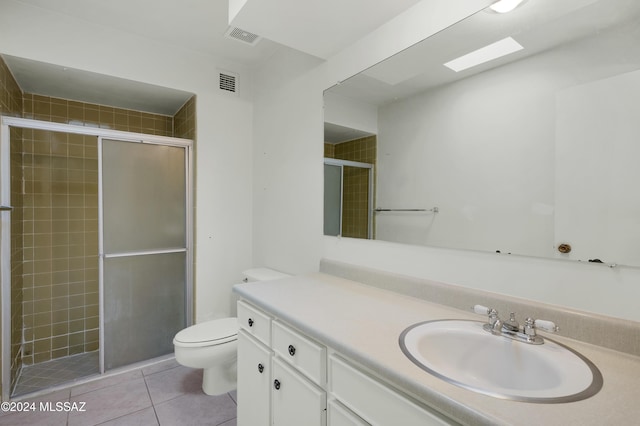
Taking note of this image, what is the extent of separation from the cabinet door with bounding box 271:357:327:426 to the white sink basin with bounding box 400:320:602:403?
39 cm

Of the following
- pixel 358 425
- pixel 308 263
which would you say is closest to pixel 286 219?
pixel 308 263

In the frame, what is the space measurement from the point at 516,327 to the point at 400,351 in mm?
421

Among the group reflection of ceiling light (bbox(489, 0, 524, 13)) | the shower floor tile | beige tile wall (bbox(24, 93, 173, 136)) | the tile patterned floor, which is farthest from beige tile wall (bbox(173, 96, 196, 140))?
reflection of ceiling light (bbox(489, 0, 524, 13))

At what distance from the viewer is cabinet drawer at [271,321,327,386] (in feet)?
3.41

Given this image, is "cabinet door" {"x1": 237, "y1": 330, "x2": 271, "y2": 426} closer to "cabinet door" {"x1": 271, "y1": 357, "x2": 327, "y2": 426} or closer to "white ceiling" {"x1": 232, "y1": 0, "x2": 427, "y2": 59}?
"cabinet door" {"x1": 271, "y1": 357, "x2": 327, "y2": 426}

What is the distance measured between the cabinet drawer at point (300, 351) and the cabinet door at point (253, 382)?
0.42ft

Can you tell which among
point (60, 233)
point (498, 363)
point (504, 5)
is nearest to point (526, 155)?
point (504, 5)

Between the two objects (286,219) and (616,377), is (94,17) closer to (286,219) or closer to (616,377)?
(286,219)

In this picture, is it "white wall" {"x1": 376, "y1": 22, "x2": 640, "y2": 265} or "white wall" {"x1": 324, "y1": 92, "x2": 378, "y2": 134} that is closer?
"white wall" {"x1": 376, "y1": 22, "x2": 640, "y2": 265}

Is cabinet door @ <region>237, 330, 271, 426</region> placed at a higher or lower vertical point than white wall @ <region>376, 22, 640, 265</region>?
lower

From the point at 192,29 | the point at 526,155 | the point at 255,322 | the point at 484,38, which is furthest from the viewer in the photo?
the point at 192,29

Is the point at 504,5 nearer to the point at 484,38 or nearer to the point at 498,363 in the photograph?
the point at 484,38

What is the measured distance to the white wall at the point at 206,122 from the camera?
2125mm

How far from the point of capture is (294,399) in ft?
3.82
